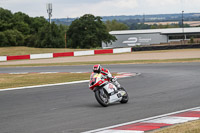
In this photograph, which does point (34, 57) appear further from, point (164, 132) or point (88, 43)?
point (164, 132)

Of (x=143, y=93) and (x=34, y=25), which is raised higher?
(x=34, y=25)

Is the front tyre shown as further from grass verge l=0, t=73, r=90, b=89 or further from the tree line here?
the tree line

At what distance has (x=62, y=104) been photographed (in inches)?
457

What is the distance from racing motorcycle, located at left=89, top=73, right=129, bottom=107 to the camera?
10.7 metres

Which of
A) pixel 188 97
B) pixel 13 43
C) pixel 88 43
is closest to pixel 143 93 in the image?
pixel 188 97

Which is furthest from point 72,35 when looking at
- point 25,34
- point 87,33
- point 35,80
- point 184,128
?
point 184,128

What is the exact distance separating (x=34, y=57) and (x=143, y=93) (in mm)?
38654

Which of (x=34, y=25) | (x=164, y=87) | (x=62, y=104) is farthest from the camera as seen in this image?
(x=34, y=25)

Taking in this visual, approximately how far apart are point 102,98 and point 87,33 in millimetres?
74683

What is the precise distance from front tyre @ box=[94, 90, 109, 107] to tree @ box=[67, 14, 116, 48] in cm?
7239

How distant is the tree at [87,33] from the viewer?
276 feet

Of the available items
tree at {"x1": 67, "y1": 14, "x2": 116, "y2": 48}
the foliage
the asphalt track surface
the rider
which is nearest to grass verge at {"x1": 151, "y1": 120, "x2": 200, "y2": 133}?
the asphalt track surface

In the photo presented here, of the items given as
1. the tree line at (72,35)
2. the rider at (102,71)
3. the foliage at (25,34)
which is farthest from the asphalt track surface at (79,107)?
the foliage at (25,34)

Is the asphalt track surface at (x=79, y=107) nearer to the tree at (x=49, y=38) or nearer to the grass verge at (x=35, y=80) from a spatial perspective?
the grass verge at (x=35, y=80)
